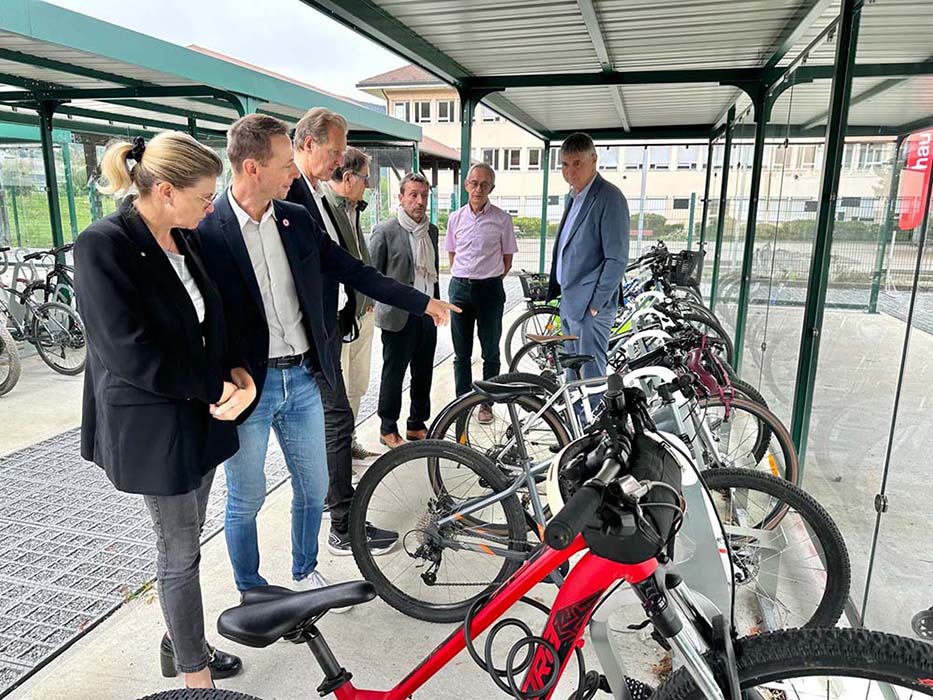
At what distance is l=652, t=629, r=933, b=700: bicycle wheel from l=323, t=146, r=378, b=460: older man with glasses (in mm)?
2218

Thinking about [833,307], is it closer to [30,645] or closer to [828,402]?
[828,402]

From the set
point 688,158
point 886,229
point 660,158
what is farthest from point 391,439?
point 660,158

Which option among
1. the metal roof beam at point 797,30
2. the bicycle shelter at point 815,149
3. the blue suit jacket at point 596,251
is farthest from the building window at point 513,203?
the blue suit jacket at point 596,251

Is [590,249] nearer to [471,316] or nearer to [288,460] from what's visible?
[471,316]

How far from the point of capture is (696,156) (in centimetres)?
2114

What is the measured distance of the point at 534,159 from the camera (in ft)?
89.2

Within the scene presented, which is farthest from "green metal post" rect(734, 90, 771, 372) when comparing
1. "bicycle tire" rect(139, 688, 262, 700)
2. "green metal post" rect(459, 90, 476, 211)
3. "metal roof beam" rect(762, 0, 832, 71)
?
"bicycle tire" rect(139, 688, 262, 700)

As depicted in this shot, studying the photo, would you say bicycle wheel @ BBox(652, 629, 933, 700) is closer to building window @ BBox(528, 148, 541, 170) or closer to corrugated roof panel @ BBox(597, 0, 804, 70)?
corrugated roof panel @ BBox(597, 0, 804, 70)

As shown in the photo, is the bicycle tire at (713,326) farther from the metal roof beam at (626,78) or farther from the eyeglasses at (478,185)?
the metal roof beam at (626,78)

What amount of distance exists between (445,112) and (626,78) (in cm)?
2725

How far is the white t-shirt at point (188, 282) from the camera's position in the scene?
6.05 ft

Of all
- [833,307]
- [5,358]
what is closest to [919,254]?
[833,307]

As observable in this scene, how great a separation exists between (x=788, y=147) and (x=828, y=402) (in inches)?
76.1

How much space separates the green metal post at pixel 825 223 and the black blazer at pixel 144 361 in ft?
9.01
